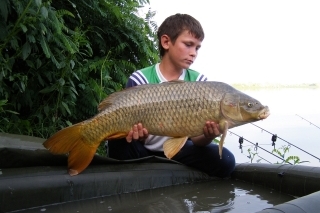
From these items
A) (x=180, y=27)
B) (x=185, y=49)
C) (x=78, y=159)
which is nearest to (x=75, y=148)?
(x=78, y=159)

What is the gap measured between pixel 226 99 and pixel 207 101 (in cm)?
9

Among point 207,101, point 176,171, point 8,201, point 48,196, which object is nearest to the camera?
point 8,201

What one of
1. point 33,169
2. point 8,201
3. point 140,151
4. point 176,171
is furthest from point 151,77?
point 8,201

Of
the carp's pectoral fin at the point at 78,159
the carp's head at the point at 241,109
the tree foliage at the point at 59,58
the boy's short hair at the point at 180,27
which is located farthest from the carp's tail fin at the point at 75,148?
the boy's short hair at the point at 180,27

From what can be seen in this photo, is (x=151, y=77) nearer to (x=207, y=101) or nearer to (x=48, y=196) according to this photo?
(x=207, y=101)

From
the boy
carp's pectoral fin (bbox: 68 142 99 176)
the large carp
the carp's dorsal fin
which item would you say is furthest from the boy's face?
carp's pectoral fin (bbox: 68 142 99 176)

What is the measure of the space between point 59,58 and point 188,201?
1543 mm

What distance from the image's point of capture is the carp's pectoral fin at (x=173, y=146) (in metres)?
1.77

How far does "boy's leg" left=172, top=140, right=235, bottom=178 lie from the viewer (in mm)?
2123

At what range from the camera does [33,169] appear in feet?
5.12

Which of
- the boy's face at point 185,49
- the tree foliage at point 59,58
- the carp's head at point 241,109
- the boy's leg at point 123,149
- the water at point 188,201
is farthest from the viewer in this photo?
the tree foliage at point 59,58

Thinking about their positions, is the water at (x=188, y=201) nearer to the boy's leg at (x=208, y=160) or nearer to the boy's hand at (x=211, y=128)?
the boy's leg at (x=208, y=160)

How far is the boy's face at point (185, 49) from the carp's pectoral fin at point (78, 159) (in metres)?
0.80

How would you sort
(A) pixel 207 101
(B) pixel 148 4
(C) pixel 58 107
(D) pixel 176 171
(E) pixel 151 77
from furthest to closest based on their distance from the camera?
(B) pixel 148 4
(C) pixel 58 107
(E) pixel 151 77
(D) pixel 176 171
(A) pixel 207 101
